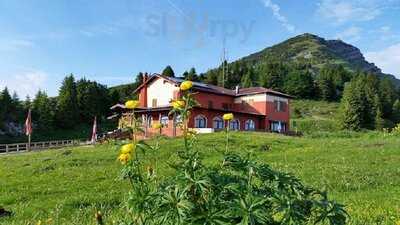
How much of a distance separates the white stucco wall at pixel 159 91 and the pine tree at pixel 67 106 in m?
28.2

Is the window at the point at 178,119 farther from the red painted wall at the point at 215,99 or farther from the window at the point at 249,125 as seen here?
the window at the point at 249,125

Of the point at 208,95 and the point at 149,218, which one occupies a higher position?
the point at 208,95

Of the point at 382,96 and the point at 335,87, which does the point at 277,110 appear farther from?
the point at 335,87

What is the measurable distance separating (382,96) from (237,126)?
6616 centimetres

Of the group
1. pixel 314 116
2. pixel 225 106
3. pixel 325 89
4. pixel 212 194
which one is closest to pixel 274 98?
pixel 225 106

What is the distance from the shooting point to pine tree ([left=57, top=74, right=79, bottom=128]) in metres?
91.1

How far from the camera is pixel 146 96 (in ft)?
228

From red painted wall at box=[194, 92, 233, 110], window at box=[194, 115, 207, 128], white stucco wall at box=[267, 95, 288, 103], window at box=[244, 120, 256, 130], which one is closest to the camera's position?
window at box=[194, 115, 207, 128]

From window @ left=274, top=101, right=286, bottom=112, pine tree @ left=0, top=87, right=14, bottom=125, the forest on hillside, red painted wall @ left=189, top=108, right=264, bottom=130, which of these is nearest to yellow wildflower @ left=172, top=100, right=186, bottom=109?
red painted wall @ left=189, top=108, right=264, bottom=130

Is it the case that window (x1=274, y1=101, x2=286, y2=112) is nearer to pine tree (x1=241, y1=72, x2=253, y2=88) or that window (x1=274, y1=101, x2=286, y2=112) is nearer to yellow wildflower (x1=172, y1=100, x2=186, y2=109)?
pine tree (x1=241, y1=72, x2=253, y2=88)

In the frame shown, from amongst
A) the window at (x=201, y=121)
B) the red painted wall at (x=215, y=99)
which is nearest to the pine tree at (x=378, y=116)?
the red painted wall at (x=215, y=99)

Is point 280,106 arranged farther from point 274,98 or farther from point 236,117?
point 236,117

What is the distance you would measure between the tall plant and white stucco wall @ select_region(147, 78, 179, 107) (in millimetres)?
61187

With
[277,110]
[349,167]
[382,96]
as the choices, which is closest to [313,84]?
[382,96]
